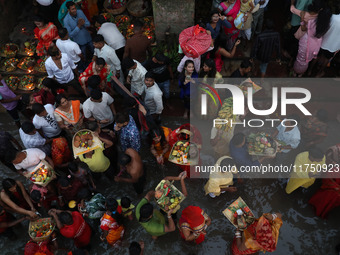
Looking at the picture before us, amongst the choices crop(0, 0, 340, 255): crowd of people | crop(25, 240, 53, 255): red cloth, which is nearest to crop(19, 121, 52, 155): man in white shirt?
crop(0, 0, 340, 255): crowd of people

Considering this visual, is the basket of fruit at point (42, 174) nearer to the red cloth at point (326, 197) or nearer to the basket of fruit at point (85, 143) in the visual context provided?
the basket of fruit at point (85, 143)

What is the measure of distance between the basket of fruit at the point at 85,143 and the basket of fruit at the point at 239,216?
93.6 inches

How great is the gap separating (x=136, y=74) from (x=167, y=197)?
99.8 inches

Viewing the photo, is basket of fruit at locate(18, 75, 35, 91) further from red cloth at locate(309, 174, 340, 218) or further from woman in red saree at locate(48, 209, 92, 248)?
red cloth at locate(309, 174, 340, 218)

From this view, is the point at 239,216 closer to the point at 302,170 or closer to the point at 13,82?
the point at 302,170

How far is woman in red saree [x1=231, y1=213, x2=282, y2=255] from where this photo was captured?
3793 millimetres

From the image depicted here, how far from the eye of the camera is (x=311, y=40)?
576 cm

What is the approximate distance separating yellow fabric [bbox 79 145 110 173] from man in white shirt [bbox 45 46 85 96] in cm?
196

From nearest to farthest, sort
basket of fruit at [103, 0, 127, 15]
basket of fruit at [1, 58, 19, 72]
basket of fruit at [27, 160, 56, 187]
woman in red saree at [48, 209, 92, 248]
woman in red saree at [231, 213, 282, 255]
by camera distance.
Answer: woman in red saree at [231, 213, 282, 255]
woman in red saree at [48, 209, 92, 248]
basket of fruit at [27, 160, 56, 187]
basket of fruit at [1, 58, 19, 72]
basket of fruit at [103, 0, 127, 15]

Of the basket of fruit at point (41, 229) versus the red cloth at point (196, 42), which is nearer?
the basket of fruit at point (41, 229)

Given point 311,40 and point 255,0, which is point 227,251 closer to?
point 311,40

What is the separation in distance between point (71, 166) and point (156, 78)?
2.50 meters

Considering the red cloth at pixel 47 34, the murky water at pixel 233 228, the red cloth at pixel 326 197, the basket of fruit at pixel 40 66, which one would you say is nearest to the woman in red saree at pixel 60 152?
the murky water at pixel 233 228

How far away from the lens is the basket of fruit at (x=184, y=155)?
471 centimetres
